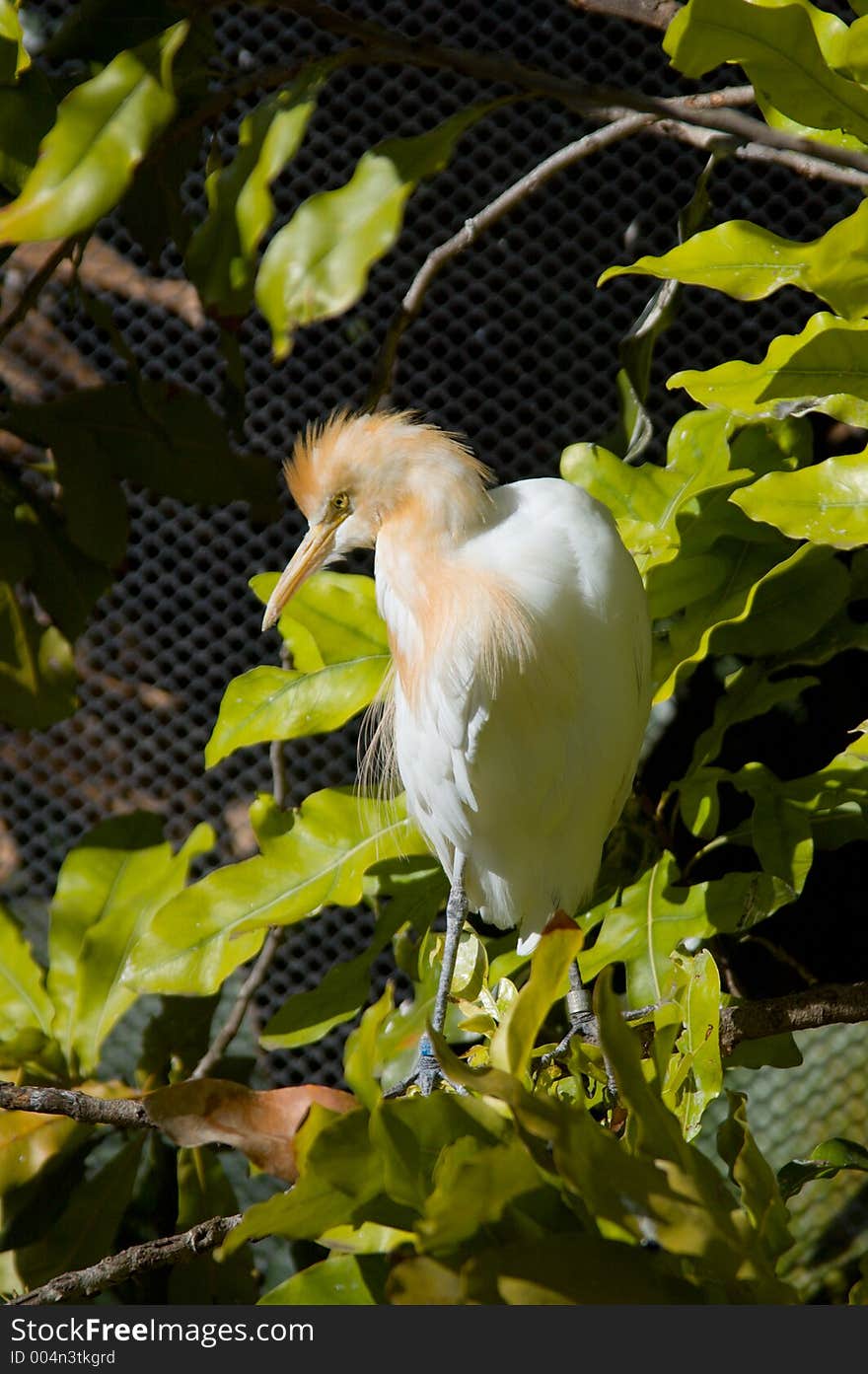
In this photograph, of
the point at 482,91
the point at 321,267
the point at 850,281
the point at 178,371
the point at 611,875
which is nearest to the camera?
the point at 850,281

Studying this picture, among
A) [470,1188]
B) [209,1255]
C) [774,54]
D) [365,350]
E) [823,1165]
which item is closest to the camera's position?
[470,1188]

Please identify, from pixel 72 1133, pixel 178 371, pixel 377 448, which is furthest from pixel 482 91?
pixel 72 1133

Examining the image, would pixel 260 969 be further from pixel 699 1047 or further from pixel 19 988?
pixel 699 1047

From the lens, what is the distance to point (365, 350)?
1238 millimetres

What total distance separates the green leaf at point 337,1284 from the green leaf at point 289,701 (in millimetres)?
371

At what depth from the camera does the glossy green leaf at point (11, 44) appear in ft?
2.52

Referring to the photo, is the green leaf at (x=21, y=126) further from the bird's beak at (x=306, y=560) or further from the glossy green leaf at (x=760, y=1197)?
the glossy green leaf at (x=760, y=1197)

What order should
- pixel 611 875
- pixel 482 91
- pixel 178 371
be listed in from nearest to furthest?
pixel 611 875, pixel 482 91, pixel 178 371

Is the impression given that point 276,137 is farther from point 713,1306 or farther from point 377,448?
point 713,1306

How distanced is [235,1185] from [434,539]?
2.71 feet

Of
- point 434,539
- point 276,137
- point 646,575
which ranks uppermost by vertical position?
point 276,137

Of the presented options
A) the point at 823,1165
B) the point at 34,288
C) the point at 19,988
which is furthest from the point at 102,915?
the point at 823,1165

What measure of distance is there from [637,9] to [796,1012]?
2.26 ft

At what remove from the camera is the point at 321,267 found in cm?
81
